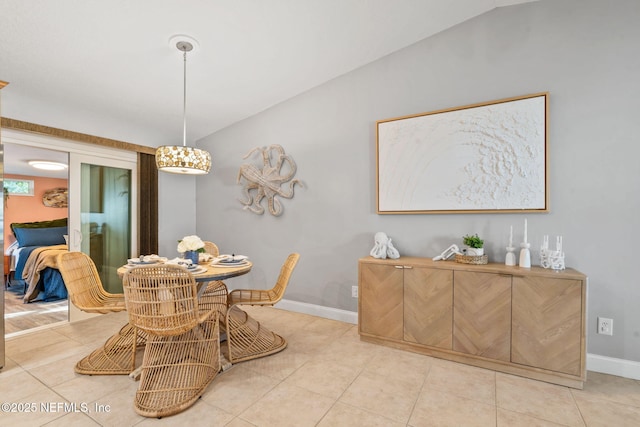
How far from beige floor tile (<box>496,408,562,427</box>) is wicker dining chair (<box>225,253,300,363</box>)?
5.47ft

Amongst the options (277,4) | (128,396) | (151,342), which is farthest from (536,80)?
(128,396)

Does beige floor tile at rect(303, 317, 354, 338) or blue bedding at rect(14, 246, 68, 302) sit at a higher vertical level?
blue bedding at rect(14, 246, 68, 302)

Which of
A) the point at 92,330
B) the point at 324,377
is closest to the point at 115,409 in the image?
the point at 324,377

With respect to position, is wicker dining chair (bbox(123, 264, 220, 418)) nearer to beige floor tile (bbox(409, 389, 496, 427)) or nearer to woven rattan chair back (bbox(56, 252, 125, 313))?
woven rattan chair back (bbox(56, 252, 125, 313))

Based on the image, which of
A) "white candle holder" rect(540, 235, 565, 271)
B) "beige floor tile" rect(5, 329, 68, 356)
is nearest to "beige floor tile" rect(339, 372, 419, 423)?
"white candle holder" rect(540, 235, 565, 271)

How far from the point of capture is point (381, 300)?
2707mm

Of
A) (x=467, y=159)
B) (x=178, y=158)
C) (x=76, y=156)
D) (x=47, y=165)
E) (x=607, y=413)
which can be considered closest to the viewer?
(x=607, y=413)

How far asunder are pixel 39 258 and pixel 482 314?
5.50 m

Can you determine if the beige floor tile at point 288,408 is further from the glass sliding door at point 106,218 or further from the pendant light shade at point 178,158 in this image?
the glass sliding door at point 106,218

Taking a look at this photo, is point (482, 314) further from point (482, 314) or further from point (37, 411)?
point (37, 411)

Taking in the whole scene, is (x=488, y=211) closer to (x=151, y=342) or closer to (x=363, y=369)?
(x=363, y=369)

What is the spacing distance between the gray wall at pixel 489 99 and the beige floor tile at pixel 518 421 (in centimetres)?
105

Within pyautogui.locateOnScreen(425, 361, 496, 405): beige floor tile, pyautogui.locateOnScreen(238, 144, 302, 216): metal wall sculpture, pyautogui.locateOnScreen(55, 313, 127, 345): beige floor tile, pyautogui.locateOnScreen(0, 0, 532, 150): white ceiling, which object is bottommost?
pyautogui.locateOnScreen(55, 313, 127, 345): beige floor tile

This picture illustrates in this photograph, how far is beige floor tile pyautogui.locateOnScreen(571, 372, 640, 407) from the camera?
195cm
